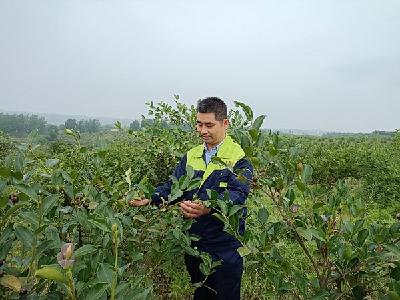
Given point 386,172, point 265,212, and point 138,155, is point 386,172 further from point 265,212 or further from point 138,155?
point 265,212

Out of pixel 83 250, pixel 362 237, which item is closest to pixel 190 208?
pixel 362 237

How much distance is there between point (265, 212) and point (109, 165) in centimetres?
314

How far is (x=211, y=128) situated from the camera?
2.79m

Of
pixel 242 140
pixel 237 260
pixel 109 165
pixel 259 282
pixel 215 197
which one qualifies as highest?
pixel 242 140

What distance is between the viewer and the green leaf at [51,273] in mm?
813

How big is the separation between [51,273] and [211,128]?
2.04 metres

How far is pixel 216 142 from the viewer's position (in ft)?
9.36

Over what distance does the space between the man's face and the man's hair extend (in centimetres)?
3

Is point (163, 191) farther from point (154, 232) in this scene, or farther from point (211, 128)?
point (154, 232)

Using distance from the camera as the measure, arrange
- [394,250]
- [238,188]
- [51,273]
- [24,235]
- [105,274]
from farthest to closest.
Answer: [238,188] → [394,250] → [24,235] → [105,274] → [51,273]

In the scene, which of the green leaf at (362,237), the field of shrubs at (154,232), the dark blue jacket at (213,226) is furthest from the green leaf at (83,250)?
the dark blue jacket at (213,226)

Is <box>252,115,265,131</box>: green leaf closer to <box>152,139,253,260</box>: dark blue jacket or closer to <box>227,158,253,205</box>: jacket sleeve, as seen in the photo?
<box>227,158,253,205</box>: jacket sleeve

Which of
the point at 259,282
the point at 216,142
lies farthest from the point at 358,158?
the point at 216,142

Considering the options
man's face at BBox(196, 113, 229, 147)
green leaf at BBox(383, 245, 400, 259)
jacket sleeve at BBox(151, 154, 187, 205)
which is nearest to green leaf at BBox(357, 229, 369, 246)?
green leaf at BBox(383, 245, 400, 259)
